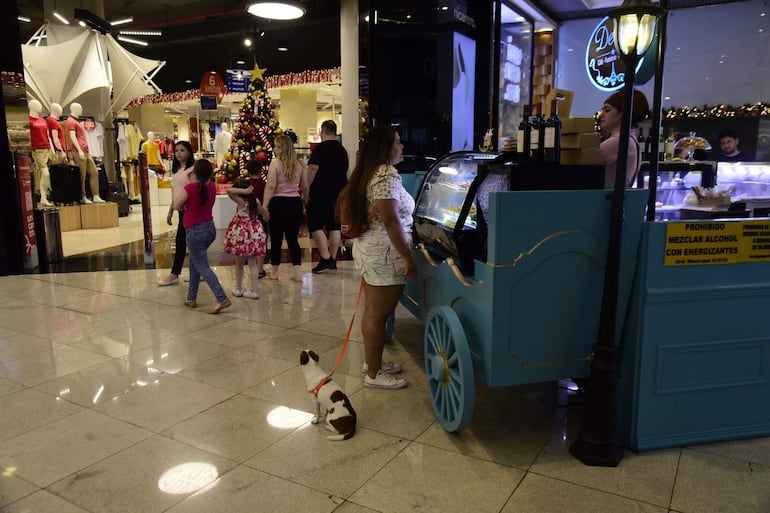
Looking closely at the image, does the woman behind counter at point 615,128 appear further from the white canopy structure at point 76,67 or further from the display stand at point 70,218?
the white canopy structure at point 76,67

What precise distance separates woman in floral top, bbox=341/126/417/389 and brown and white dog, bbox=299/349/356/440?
0.54 m

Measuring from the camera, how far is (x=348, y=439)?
2807 millimetres

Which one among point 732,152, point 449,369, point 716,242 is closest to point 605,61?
point 732,152

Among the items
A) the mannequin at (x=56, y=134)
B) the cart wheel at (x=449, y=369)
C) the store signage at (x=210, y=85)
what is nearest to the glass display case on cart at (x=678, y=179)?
the cart wheel at (x=449, y=369)

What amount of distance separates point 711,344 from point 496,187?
48.7 inches

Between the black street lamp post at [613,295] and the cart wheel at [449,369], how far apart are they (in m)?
0.55

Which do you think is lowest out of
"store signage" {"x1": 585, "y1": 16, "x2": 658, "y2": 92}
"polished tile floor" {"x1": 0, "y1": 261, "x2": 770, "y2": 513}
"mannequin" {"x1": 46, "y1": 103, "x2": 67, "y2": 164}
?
"polished tile floor" {"x1": 0, "y1": 261, "x2": 770, "y2": 513}

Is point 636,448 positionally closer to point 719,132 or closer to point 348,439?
point 348,439

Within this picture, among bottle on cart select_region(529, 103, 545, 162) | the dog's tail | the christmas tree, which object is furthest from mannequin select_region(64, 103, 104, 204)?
bottle on cart select_region(529, 103, 545, 162)

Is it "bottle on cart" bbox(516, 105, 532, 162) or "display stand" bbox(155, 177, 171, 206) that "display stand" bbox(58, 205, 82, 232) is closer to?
"display stand" bbox(155, 177, 171, 206)

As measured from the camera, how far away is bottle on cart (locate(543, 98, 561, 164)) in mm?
2732

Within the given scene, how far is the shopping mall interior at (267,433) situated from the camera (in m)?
2.32

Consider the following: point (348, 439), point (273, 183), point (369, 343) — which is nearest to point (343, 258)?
point (273, 183)

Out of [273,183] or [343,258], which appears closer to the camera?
[273,183]
